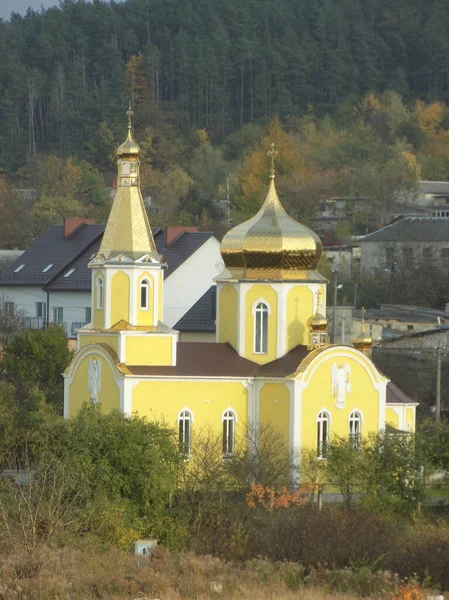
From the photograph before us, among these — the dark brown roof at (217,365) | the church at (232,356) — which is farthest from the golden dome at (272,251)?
the dark brown roof at (217,365)

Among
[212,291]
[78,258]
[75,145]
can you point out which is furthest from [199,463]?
[75,145]

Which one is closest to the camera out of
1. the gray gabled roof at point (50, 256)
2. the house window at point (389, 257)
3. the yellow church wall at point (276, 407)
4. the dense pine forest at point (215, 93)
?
the yellow church wall at point (276, 407)

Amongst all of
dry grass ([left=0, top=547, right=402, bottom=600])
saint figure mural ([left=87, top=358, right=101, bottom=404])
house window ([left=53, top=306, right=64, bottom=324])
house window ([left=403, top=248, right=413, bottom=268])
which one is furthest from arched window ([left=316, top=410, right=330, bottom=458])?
house window ([left=403, top=248, right=413, bottom=268])

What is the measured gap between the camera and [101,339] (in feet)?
112

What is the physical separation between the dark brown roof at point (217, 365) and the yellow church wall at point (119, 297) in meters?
0.86

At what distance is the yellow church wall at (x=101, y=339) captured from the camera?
111 ft

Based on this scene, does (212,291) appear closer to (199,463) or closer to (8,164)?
(199,463)

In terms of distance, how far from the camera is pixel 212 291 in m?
45.3

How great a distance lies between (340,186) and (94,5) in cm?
3800

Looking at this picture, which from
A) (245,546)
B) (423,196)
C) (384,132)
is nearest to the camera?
(245,546)

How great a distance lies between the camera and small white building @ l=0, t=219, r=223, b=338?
5075 centimetres

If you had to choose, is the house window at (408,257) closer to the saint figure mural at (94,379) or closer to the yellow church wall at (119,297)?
the saint figure mural at (94,379)

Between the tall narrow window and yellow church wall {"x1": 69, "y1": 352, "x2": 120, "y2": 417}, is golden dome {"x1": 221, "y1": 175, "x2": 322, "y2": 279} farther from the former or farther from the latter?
yellow church wall {"x1": 69, "y1": 352, "x2": 120, "y2": 417}

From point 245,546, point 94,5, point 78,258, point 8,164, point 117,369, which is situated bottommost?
point 245,546
